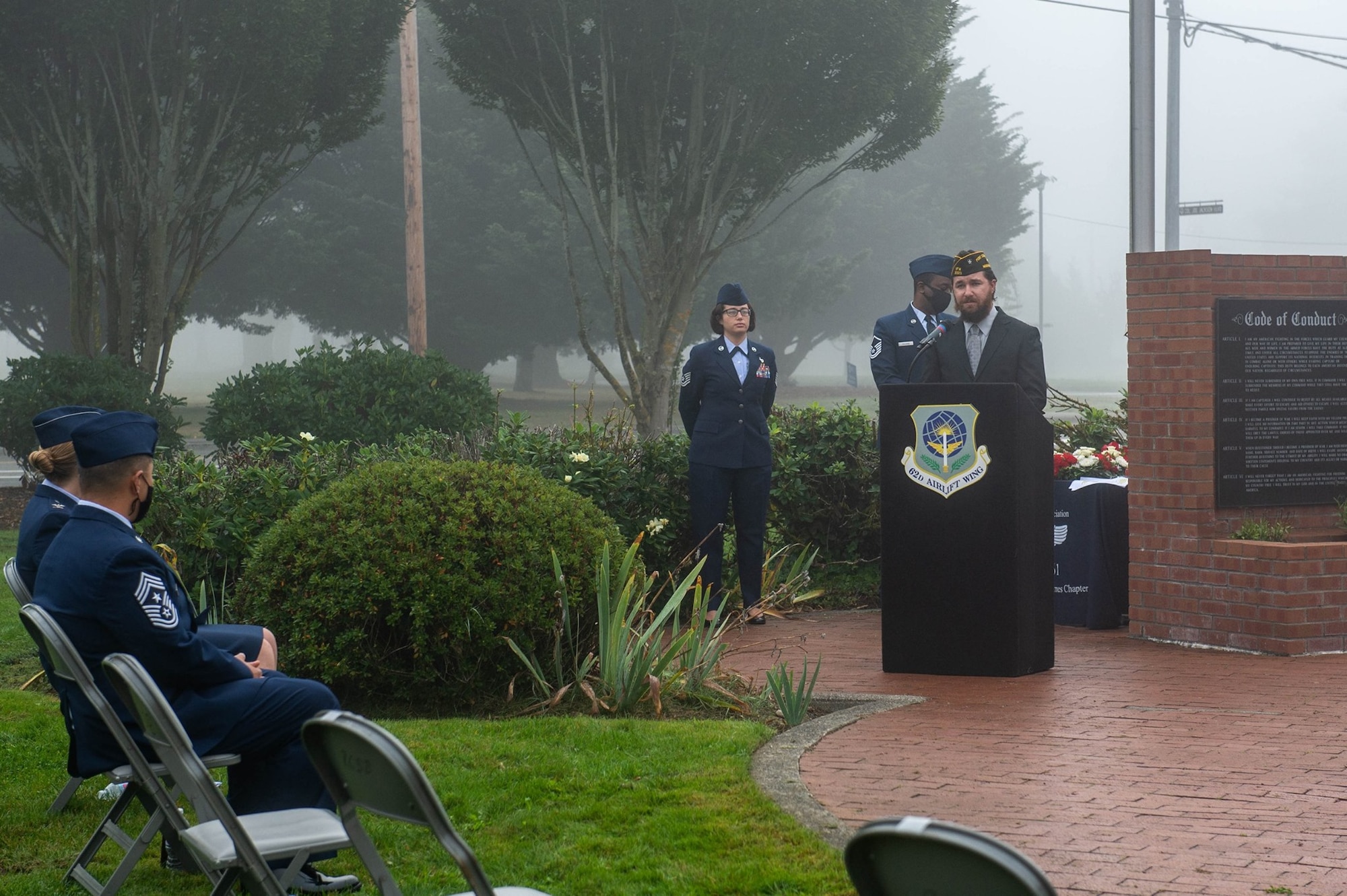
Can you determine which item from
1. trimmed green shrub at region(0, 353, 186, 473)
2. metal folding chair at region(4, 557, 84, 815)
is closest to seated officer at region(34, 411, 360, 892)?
metal folding chair at region(4, 557, 84, 815)

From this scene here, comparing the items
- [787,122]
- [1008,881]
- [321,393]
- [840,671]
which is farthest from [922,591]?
Result: [787,122]

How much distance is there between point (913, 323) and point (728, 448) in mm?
1410

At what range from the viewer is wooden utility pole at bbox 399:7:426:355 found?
2300 cm

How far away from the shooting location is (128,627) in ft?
13.1

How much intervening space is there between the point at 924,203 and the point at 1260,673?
64.7m

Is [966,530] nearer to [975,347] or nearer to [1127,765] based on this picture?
[975,347]

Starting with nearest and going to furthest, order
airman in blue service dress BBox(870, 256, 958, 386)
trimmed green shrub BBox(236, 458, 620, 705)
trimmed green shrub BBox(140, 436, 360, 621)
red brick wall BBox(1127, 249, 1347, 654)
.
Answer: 1. trimmed green shrub BBox(236, 458, 620, 705)
2. red brick wall BBox(1127, 249, 1347, 654)
3. trimmed green shrub BBox(140, 436, 360, 621)
4. airman in blue service dress BBox(870, 256, 958, 386)

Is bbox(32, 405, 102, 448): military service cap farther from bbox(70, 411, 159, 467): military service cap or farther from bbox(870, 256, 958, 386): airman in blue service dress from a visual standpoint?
bbox(870, 256, 958, 386): airman in blue service dress

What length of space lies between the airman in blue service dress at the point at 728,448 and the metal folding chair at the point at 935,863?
7356mm

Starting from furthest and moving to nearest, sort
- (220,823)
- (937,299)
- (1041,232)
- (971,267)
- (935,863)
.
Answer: (1041,232) → (937,299) → (971,267) → (220,823) → (935,863)

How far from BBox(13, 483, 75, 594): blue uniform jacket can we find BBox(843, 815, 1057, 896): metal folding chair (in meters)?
4.28

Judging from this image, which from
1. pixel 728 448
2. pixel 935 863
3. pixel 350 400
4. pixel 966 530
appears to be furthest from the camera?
pixel 350 400

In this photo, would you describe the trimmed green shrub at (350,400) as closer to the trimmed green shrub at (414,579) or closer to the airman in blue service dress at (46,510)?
the trimmed green shrub at (414,579)

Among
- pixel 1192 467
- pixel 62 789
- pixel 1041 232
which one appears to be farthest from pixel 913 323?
pixel 1041 232
